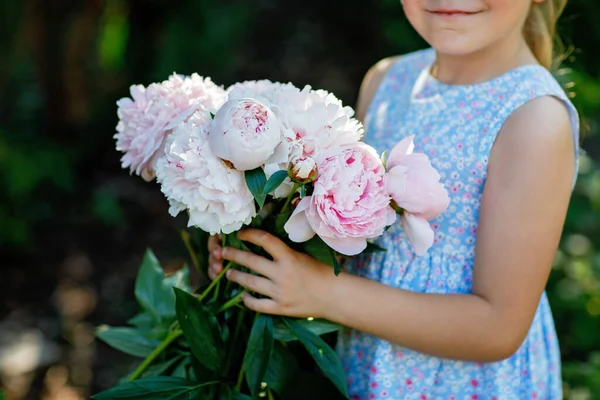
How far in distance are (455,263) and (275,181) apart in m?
0.52

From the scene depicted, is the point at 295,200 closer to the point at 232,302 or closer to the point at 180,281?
the point at 232,302

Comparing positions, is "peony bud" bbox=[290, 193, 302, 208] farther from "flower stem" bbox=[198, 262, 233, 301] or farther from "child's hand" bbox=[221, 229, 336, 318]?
"flower stem" bbox=[198, 262, 233, 301]

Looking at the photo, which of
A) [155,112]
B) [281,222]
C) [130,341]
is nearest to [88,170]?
[130,341]

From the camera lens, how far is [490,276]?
4.68ft

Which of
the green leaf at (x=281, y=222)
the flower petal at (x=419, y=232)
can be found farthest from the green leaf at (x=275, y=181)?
the flower petal at (x=419, y=232)

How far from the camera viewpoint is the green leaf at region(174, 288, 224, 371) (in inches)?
53.0

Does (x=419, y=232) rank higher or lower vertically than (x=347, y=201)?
lower

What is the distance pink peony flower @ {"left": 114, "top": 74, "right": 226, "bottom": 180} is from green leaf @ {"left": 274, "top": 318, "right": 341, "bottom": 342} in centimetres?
38

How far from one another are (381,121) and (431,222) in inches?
12.6

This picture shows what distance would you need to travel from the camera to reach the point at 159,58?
3840mm

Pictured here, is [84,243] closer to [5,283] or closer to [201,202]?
[5,283]

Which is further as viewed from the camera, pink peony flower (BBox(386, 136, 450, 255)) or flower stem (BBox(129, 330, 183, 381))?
flower stem (BBox(129, 330, 183, 381))

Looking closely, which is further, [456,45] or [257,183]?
[456,45]

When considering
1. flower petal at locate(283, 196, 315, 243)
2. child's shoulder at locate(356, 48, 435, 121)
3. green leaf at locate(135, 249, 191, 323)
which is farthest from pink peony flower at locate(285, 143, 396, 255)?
child's shoulder at locate(356, 48, 435, 121)
